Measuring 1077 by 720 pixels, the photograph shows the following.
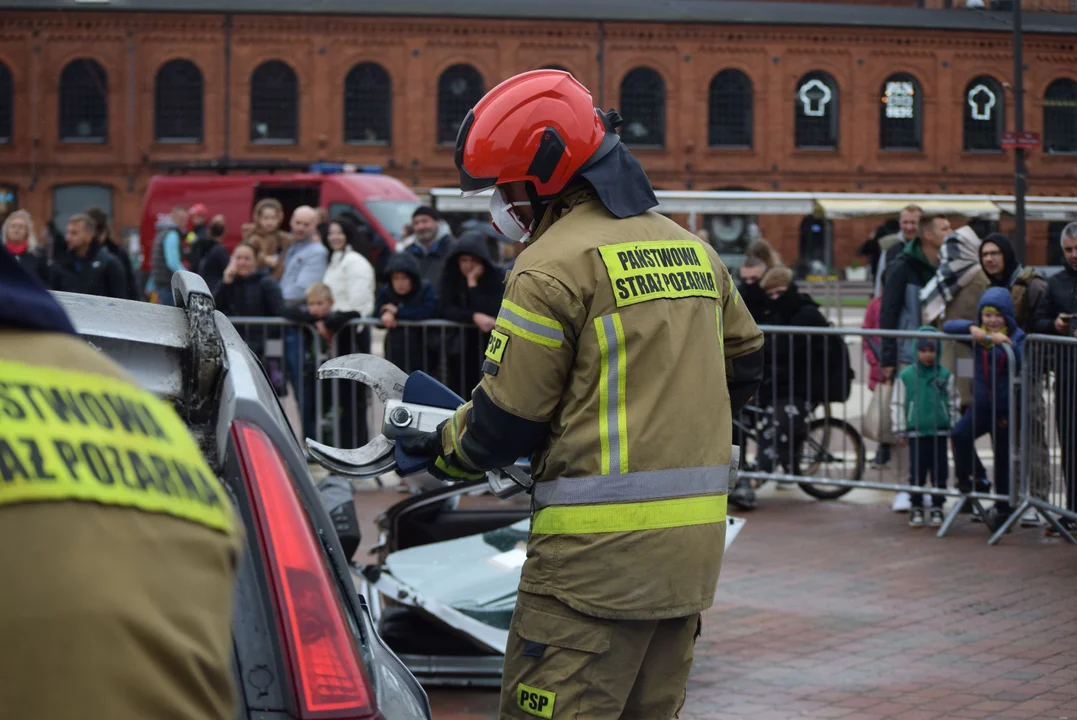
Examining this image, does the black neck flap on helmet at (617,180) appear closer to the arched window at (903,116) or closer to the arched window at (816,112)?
the arched window at (816,112)

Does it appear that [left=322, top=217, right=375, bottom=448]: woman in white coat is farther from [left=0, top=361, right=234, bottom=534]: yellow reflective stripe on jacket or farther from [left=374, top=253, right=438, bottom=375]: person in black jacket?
[left=0, top=361, right=234, bottom=534]: yellow reflective stripe on jacket

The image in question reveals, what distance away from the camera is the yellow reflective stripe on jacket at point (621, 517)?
10.0 feet

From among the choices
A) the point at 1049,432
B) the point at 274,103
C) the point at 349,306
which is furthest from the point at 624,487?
the point at 274,103

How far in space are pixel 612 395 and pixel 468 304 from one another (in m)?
7.24

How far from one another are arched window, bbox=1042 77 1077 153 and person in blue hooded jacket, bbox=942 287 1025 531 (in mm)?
46055

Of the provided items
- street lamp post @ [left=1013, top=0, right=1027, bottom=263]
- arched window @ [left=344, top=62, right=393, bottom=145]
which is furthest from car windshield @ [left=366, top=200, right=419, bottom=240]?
arched window @ [left=344, top=62, right=393, bottom=145]

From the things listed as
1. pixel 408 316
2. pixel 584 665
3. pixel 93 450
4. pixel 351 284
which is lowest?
pixel 584 665

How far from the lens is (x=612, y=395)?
308cm

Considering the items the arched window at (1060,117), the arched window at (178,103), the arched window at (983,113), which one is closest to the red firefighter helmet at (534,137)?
the arched window at (178,103)

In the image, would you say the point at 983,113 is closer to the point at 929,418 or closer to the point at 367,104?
the point at 367,104

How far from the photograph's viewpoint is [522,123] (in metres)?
3.23

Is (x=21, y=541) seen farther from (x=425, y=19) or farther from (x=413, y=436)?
(x=425, y=19)

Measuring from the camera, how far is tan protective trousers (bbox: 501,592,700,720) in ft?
9.88

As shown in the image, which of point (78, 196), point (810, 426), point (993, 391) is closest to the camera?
point (993, 391)
